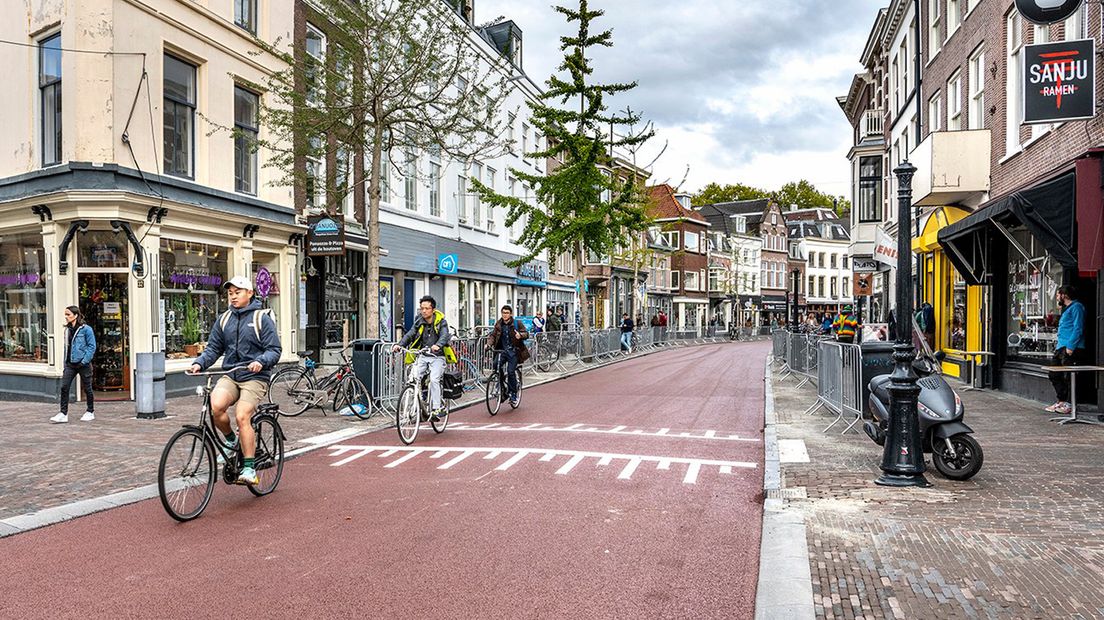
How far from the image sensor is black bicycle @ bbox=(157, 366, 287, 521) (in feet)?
19.7

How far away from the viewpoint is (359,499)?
6809 millimetres

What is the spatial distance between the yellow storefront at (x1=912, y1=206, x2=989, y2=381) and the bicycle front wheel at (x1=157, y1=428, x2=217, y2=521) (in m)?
14.6

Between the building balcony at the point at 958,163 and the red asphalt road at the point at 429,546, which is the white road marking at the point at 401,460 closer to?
the red asphalt road at the point at 429,546

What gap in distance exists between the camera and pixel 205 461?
6.39m

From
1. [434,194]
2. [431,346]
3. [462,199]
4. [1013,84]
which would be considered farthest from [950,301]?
[462,199]

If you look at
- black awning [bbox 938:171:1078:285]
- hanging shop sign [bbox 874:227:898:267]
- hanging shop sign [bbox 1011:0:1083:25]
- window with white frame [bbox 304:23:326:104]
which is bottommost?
hanging shop sign [bbox 874:227:898:267]

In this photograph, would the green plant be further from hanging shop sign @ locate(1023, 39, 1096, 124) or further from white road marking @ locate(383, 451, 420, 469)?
hanging shop sign @ locate(1023, 39, 1096, 124)

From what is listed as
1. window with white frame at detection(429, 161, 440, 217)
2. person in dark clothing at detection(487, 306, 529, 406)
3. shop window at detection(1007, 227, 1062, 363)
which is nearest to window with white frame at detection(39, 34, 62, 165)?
person in dark clothing at detection(487, 306, 529, 406)

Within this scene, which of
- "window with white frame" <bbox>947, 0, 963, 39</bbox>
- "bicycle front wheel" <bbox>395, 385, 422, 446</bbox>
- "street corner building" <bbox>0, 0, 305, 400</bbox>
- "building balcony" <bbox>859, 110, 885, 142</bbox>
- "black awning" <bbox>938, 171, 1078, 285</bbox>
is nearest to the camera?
"bicycle front wheel" <bbox>395, 385, 422, 446</bbox>

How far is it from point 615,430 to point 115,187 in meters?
9.74

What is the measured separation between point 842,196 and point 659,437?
307 ft

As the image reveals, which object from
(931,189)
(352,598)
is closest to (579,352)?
(931,189)

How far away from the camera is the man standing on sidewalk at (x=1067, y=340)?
11.3m

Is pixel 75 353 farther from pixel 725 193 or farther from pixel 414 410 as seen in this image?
pixel 725 193
